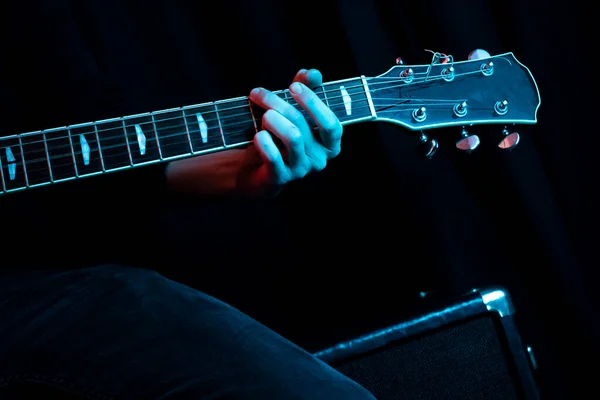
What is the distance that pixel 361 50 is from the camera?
3.59 feet

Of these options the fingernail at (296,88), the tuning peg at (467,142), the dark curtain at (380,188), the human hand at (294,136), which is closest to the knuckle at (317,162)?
the human hand at (294,136)

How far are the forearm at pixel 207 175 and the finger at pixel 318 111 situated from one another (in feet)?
0.57

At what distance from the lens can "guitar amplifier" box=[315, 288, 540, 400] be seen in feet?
2.48

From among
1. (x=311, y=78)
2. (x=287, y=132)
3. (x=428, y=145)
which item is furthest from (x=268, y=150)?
(x=428, y=145)

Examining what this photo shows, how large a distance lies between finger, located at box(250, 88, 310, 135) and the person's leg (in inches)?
11.1

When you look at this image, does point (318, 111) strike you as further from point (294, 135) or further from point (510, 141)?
point (510, 141)

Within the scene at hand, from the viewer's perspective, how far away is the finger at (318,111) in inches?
27.5

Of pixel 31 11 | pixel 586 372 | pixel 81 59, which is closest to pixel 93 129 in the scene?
pixel 81 59

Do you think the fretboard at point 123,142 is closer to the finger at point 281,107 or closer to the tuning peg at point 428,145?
the finger at point 281,107

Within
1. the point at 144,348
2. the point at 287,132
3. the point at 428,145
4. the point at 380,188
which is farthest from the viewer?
the point at 380,188

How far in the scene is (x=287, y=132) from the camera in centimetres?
69

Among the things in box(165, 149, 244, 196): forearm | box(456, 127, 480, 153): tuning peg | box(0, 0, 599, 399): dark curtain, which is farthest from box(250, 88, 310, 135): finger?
box(0, 0, 599, 399): dark curtain

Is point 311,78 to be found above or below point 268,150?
above

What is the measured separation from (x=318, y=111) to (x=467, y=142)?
26 cm
